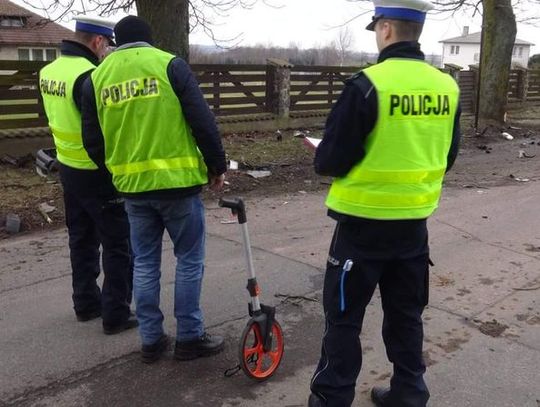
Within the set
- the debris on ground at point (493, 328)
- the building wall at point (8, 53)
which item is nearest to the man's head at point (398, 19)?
the debris on ground at point (493, 328)

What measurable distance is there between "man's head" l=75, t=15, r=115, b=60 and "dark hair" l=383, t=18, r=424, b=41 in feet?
6.91

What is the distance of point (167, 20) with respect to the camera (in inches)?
358

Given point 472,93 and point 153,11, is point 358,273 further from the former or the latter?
point 472,93

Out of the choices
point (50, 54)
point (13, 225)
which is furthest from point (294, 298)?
point (50, 54)

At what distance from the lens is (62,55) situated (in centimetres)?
408

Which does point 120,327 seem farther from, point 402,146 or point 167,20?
point 167,20

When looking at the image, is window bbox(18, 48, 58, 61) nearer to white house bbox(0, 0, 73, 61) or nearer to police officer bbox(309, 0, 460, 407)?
white house bbox(0, 0, 73, 61)

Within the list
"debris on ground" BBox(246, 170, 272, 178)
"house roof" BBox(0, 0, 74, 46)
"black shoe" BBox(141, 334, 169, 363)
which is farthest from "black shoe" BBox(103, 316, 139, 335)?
"house roof" BBox(0, 0, 74, 46)

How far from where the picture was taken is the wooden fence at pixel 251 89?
10.5m

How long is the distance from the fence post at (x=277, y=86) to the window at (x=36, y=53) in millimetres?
25485

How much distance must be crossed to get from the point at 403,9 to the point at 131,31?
1558mm

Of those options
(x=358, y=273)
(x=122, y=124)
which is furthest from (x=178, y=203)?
(x=358, y=273)

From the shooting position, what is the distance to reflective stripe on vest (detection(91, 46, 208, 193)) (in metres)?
3.22

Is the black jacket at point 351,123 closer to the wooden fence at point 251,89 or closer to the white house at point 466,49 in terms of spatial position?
the wooden fence at point 251,89
